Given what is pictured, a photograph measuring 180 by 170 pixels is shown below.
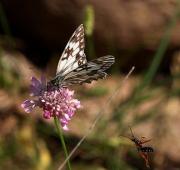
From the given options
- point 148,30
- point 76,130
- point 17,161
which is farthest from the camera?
point 148,30

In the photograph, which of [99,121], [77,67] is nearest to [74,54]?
[77,67]

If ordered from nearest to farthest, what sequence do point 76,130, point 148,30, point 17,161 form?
point 17,161, point 76,130, point 148,30

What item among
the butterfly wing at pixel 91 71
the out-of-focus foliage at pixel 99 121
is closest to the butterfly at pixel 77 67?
the butterfly wing at pixel 91 71

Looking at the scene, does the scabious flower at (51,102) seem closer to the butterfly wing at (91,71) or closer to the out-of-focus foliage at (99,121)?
the butterfly wing at (91,71)

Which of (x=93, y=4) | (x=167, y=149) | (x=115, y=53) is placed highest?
(x=93, y=4)

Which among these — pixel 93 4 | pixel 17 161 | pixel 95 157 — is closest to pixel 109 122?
pixel 95 157

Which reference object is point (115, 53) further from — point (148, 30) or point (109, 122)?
point (109, 122)

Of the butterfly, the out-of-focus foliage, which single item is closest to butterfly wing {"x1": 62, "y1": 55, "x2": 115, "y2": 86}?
the butterfly

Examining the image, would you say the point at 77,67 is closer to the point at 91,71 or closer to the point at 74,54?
the point at 91,71
